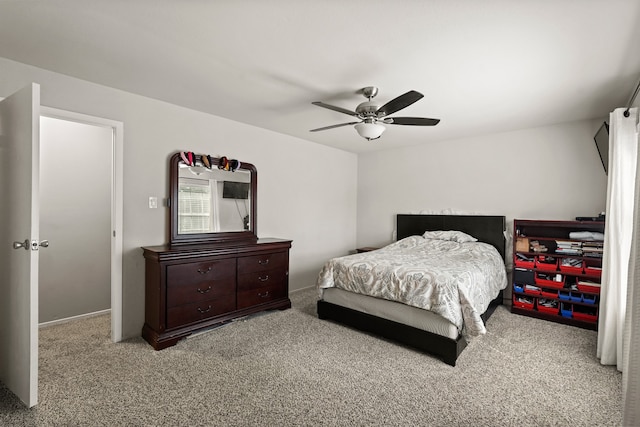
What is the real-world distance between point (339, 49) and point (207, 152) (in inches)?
83.6

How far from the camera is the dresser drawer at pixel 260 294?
345 centimetres

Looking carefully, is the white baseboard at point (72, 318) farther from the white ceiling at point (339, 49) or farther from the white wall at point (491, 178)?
the white wall at point (491, 178)

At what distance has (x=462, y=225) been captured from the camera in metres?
4.62

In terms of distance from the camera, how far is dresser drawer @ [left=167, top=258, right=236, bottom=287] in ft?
9.46

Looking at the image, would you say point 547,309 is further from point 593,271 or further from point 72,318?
point 72,318

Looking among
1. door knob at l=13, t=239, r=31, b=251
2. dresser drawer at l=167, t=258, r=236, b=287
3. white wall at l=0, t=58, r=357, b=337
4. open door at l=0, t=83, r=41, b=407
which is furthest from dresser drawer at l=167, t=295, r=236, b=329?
door knob at l=13, t=239, r=31, b=251

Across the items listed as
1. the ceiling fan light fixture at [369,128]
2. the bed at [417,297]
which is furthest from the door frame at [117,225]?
the ceiling fan light fixture at [369,128]

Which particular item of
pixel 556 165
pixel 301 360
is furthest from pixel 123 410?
pixel 556 165

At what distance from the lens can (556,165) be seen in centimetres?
398

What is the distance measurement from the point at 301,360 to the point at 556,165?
13.0 ft

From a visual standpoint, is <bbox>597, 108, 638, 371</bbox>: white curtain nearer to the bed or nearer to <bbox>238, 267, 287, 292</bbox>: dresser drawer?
the bed

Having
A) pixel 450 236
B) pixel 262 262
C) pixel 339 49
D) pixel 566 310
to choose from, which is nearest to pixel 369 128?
pixel 339 49

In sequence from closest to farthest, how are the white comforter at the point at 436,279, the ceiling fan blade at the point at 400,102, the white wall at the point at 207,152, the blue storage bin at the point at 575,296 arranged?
the ceiling fan blade at the point at 400,102 < the white comforter at the point at 436,279 < the white wall at the point at 207,152 < the blue storage bin at the point at 575,296

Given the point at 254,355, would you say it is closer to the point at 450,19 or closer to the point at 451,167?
the point at 450,19
